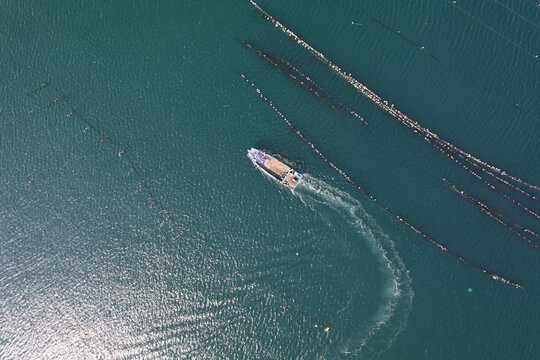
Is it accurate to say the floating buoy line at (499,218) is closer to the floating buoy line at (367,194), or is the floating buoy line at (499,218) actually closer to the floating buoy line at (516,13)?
the floating buoy line at (367,194)

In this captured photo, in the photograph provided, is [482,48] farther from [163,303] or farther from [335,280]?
[163,303]

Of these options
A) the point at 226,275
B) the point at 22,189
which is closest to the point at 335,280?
the point at 226,275

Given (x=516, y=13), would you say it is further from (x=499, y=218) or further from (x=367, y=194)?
(x=367, y=194)

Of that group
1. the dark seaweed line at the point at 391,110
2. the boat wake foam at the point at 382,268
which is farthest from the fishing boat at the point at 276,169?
the dark seaweed line at the point at 391,110

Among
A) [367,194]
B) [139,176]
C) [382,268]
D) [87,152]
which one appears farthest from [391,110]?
[87,152]

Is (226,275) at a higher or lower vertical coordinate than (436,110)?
lower

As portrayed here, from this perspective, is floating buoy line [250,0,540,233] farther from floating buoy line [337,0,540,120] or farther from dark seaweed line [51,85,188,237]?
dark seaweed line [51,85,188,237]

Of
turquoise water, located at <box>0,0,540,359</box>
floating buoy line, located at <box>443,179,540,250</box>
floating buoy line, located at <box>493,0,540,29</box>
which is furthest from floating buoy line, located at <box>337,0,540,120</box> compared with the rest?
floating buoy line, located at <box>443,179,540,250</box>
